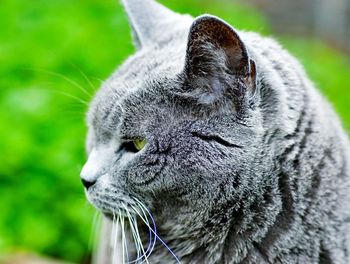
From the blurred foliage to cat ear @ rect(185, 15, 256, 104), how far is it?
65 centimetres

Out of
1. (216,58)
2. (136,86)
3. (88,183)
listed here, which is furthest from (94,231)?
(216,58)

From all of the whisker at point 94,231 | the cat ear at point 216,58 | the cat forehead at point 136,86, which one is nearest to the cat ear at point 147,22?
the cat forehead at point 136,86

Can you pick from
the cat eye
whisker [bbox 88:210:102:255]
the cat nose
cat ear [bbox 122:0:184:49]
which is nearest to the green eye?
the cat eye

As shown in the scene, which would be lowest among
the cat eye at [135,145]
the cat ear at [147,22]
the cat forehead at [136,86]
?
the cat eye at [135,145]

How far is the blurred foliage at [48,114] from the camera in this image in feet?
11.6

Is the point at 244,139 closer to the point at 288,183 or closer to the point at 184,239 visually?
the point at 288,183

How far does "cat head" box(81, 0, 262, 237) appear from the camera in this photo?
1.97 m

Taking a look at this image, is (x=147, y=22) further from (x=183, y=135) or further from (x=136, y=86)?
(x=183, y=135)

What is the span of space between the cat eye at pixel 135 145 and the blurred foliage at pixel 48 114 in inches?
19.0

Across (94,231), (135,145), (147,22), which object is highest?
(147,22)

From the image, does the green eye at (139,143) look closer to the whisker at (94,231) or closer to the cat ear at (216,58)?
the cat ear at (216,58)

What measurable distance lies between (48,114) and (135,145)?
77.4 inches

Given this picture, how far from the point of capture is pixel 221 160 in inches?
78.5

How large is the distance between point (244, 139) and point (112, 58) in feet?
9.34
